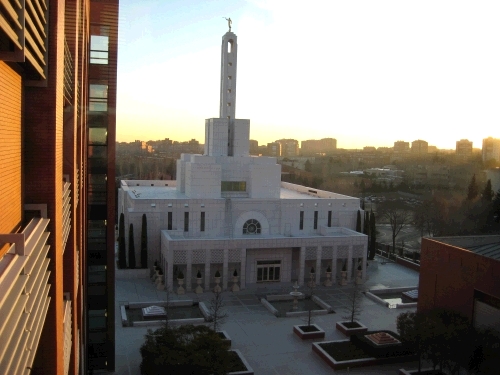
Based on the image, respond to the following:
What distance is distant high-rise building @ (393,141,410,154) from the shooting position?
52406mm

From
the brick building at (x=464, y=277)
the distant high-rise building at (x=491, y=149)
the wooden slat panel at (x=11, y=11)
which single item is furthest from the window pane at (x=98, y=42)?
the distant high-rise building at (x=491, y=149)

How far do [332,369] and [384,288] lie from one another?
859 centimetres

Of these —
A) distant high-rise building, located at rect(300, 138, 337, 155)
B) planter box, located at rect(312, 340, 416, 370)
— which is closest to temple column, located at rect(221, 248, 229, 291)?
planter box, located at rect(312, 340, 416, 370)

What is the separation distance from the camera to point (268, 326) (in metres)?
16.2

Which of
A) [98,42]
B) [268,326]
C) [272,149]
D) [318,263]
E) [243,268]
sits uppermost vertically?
[98,42]

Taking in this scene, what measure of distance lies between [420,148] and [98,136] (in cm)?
4268

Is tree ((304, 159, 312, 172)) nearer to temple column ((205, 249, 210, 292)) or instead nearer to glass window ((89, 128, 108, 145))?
temple column ((205, 249, 210, 292))

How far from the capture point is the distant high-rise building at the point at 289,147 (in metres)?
52.0

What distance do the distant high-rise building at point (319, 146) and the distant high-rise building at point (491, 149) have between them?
23.2m

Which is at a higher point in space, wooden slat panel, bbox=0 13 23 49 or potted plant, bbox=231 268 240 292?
wooden slat panel, bbox=0 13 23 49

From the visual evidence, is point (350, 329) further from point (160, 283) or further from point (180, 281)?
point (160, 283)

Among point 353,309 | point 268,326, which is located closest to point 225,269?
point 268,326

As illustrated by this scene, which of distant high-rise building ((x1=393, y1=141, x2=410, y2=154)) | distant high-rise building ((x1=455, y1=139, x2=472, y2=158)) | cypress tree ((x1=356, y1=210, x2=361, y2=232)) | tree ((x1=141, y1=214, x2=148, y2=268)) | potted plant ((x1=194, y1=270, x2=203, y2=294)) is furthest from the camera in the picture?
distant high-rise building ((x1=393, y1=141, x2=410, y2=154))

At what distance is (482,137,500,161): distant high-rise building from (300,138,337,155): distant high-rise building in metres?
23.2
